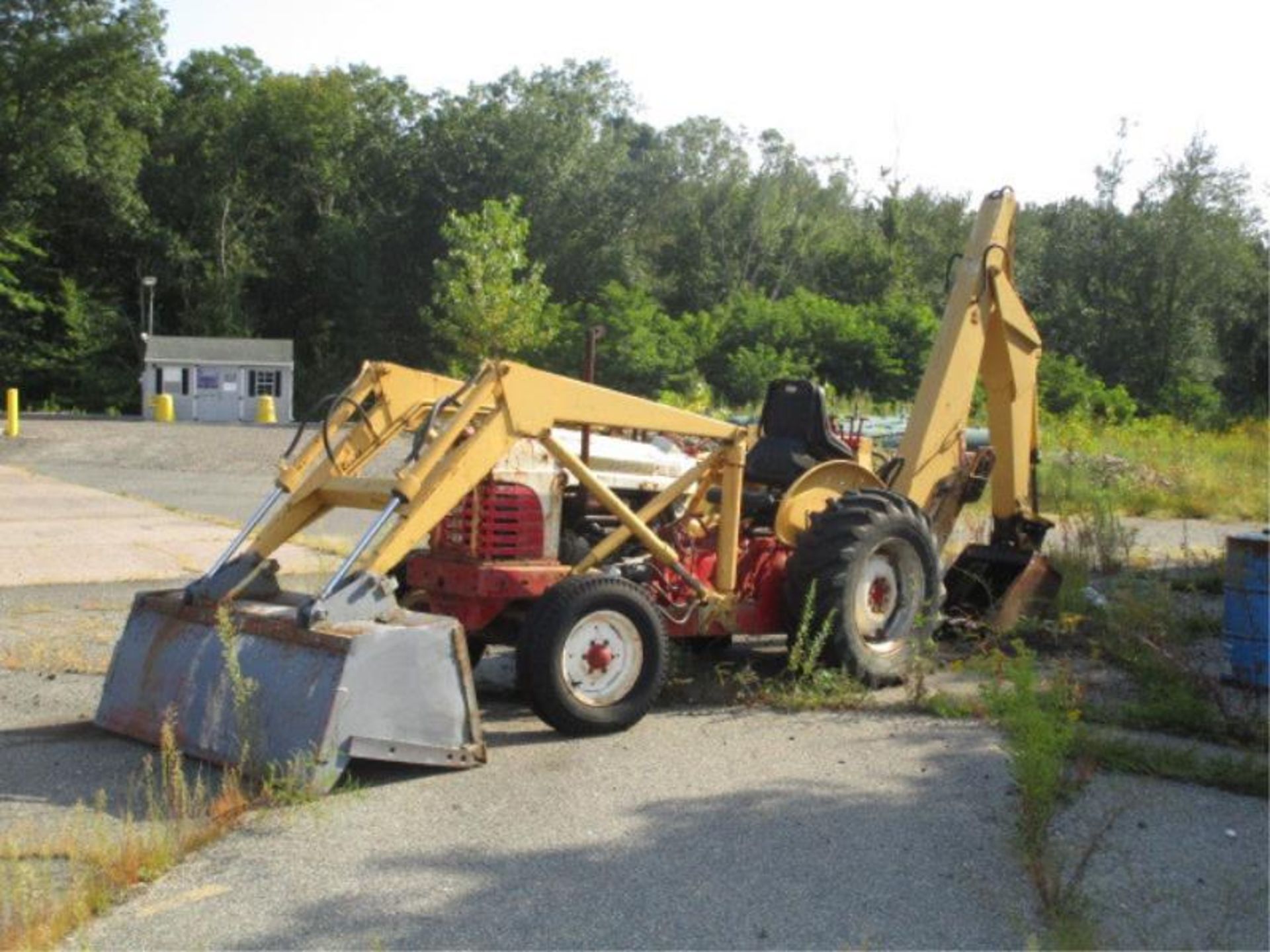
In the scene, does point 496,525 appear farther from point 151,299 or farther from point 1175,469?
point 151,299

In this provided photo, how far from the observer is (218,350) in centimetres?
5400

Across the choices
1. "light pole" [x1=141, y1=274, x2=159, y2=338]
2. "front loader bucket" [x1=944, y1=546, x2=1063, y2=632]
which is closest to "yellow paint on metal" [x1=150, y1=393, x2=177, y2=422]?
"light pole" [x1=141, y1=274, x2=159, y2=338]

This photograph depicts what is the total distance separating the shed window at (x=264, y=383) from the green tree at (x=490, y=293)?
6.05 metres

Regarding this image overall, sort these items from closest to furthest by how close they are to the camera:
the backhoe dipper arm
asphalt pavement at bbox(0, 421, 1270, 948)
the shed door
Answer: asphalt pavement at bbox(0, 421, 1270, 948), the backhoe dipper arm, the shed door

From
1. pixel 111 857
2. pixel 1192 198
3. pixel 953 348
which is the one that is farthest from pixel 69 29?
pixel 111 857

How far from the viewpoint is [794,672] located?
9.30 metres

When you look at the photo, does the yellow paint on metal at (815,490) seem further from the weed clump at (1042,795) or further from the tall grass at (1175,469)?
the tall grass at (1175,469)

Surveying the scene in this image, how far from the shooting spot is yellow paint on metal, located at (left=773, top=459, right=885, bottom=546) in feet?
31.6

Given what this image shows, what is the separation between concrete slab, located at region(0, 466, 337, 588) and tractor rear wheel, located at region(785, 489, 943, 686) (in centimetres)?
563

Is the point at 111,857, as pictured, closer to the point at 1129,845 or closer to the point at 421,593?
the point at 421,593

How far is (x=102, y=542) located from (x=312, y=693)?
37.2 ft

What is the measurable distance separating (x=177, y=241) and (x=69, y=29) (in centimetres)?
937

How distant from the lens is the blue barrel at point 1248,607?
323 inches

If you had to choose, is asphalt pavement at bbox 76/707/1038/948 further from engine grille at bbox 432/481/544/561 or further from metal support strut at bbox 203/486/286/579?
metal support strut at bbox 203/486/286/579
